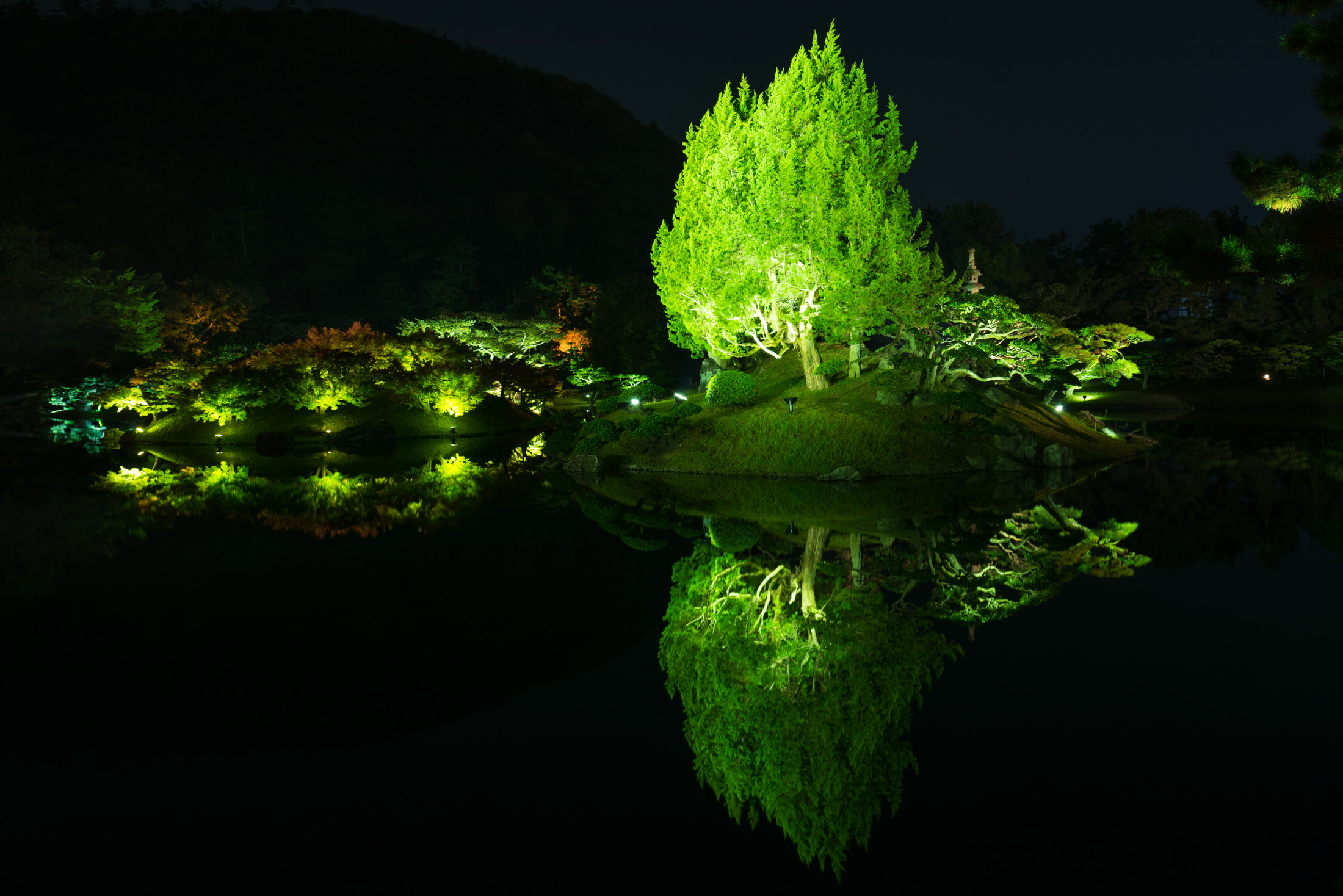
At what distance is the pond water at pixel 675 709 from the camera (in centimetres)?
437

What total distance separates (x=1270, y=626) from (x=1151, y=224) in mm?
58114

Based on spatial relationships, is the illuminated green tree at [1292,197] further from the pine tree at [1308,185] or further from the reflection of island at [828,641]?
the reflection of island at [828,641]

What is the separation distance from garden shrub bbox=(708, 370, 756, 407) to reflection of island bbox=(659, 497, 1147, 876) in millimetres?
10188

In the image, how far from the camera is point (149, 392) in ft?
115

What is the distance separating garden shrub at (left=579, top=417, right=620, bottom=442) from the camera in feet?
72.7

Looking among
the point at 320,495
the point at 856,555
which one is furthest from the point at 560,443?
the point at 856,555

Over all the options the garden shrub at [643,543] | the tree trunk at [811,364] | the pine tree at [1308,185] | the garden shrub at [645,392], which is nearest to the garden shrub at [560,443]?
the tree trunk at [811,364]

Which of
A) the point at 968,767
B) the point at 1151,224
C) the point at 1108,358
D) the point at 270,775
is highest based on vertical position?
the point at 1151,224

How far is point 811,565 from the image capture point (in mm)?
10195

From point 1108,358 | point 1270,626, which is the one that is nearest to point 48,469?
point 1270,626

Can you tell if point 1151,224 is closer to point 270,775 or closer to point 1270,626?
point 1270,626

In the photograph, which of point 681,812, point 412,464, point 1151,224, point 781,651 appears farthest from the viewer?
point 1151,224

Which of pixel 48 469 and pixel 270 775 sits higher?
pixel 270 775

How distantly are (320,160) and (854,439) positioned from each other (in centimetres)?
9561
